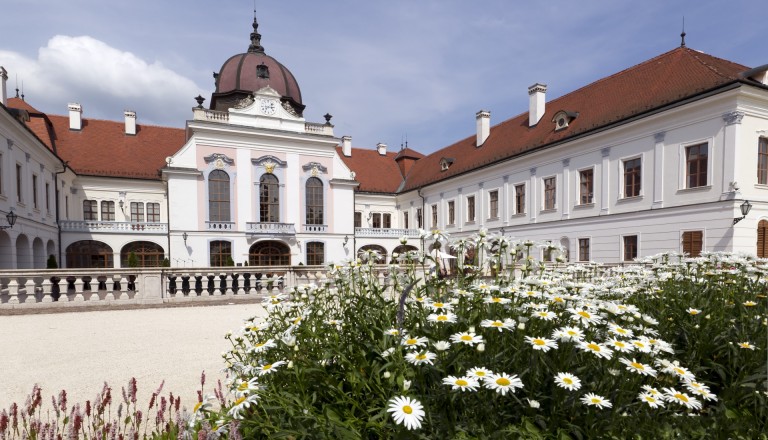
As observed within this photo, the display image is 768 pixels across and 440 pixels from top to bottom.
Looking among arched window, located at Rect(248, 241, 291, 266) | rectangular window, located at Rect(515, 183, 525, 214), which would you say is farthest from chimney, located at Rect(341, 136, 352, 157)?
rectangular window, located at Rect(515, 183, 525, 214)

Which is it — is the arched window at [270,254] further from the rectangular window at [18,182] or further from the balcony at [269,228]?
the rectangular window at [18,182]

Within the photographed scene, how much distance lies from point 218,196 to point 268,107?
679 centimetres

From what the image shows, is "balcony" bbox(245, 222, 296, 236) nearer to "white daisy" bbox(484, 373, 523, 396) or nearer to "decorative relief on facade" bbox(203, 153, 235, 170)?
"decorative relief on facade" bbox(203, 153, 235, 170)

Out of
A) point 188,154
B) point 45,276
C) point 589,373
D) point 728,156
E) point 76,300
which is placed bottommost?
point 76,300

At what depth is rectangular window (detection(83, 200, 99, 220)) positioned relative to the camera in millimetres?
25000

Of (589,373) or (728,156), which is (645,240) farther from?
(589,373)

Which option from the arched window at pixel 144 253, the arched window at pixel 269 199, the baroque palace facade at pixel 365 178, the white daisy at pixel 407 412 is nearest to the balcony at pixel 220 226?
the baroque palace facade at pixel 365 178

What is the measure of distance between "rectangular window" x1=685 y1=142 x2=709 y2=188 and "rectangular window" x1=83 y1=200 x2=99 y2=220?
33.3 meters

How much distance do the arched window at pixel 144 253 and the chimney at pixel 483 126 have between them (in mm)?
23456

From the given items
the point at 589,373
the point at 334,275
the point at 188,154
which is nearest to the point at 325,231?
the point at 188,154

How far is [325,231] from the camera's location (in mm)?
26328

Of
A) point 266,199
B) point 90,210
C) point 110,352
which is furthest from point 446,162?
point 110,352

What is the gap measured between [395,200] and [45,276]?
27.3 m

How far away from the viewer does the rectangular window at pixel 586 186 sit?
62.3 ft
